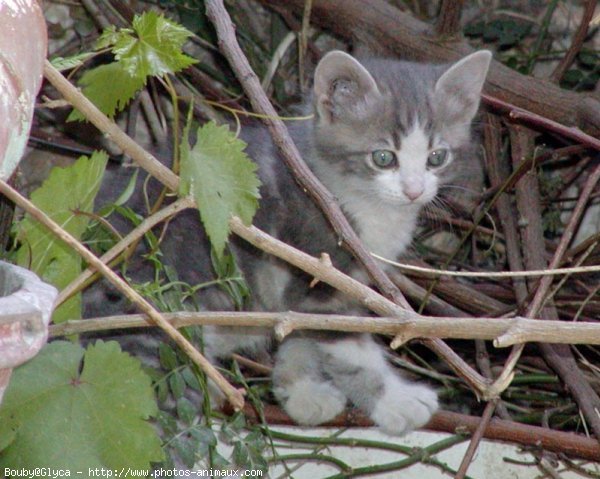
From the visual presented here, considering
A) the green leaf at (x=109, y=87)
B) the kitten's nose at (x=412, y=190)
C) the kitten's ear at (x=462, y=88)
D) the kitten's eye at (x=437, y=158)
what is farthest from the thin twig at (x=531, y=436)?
the green leaf at (x=109, y=87)

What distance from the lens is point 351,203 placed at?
8.05ft

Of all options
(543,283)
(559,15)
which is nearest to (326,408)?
(543,283)

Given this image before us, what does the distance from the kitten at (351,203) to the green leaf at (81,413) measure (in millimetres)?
870

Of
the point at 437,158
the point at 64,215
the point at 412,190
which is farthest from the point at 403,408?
the point at 64,215

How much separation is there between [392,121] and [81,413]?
52.8 inches

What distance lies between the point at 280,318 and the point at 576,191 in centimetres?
227

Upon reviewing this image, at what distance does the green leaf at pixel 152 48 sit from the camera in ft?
4.68

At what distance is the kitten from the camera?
2.37 metres

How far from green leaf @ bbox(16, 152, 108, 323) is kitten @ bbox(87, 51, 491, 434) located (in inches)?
24.4

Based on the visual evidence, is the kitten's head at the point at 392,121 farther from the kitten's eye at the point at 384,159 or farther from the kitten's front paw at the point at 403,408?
the kitten's front paw at the point at 403,408

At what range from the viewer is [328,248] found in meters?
2.37

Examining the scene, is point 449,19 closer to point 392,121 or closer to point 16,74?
point 392,121

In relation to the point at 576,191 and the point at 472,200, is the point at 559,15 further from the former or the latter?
the point at 472,200

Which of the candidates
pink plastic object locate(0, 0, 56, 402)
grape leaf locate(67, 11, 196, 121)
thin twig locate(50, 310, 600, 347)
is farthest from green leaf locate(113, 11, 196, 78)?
thin twig locate(50, 310, 600, 347)
